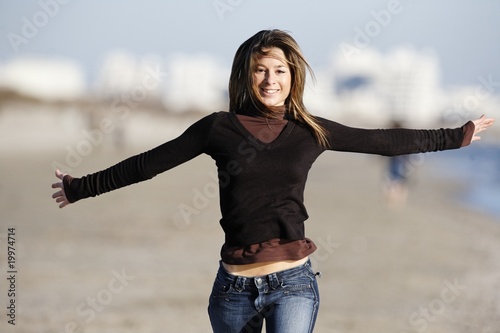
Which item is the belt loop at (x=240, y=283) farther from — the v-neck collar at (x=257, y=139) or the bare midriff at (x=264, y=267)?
the v-neck collar at (x=257, y=139)

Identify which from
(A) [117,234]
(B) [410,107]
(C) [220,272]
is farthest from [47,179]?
(B) [410,107]

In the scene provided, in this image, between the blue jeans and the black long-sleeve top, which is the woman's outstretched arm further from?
the blue jeans

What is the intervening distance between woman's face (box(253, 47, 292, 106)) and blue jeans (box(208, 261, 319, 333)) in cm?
71

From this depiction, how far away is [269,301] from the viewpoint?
302cm

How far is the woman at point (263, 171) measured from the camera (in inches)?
118

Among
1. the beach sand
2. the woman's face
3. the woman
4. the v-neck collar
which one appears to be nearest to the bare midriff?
the woman

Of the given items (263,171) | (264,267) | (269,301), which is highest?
(263,171)

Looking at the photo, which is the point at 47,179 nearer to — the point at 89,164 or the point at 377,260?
the point at 89,164

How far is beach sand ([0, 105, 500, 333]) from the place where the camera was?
7.27m

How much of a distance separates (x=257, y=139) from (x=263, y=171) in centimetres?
14

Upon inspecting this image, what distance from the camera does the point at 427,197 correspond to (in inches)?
884

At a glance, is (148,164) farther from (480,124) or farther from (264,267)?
(480,124)

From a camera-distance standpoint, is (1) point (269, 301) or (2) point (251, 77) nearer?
(1) point (269, 301)

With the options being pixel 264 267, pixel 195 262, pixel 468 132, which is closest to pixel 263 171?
pixel 264 267
